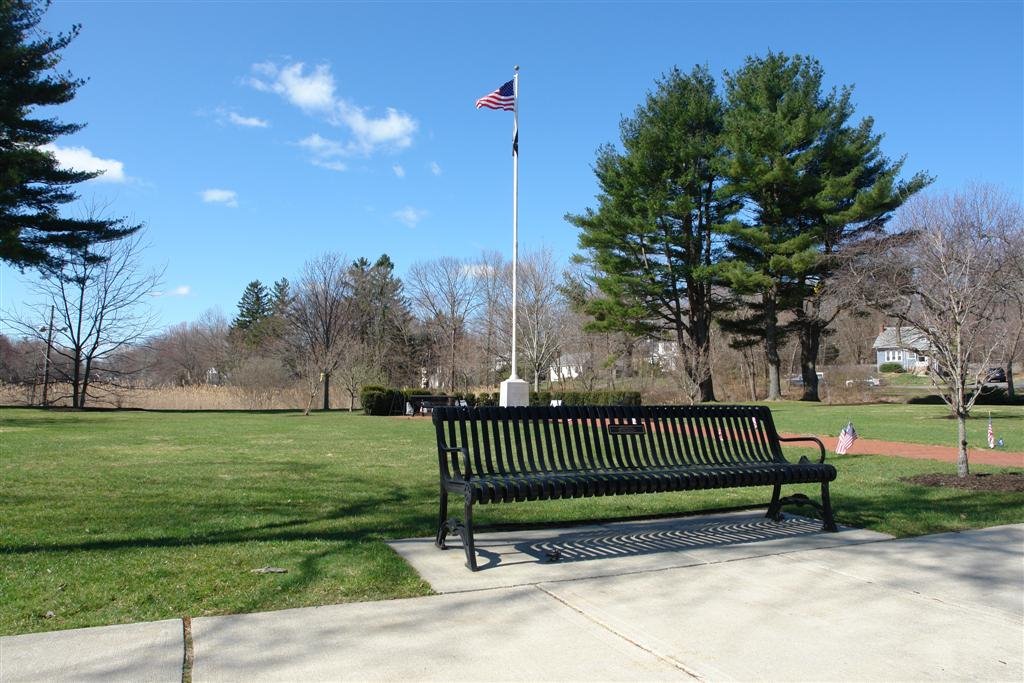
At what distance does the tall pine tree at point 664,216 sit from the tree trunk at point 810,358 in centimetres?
490

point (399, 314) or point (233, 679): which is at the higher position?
point (399, 314)

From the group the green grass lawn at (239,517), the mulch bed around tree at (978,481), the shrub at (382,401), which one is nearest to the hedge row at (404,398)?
the shrub at (382,401)

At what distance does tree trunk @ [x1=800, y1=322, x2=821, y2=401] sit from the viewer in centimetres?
3697

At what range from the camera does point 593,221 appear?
124 ft

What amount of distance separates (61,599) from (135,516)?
2590 mm

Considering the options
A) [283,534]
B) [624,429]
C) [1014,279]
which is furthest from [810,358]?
[283,534]

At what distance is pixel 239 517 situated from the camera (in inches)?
255

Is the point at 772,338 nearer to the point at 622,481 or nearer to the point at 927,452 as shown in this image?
the point at 927,452

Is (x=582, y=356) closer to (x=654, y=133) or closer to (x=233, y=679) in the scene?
(x=654, y=133)

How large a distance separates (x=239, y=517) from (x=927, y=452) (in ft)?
39.5

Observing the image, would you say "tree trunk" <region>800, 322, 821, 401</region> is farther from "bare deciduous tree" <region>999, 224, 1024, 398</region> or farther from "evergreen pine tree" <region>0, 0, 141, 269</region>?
"evergreen pine tree" <region>0, 0, 141, 269</region>

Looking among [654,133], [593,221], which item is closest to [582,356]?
[593,221]

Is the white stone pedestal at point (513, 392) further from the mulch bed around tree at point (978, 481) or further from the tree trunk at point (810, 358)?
the tree trunk at point (810, 358)

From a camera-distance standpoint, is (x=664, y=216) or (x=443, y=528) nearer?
(x=443, y=528)
